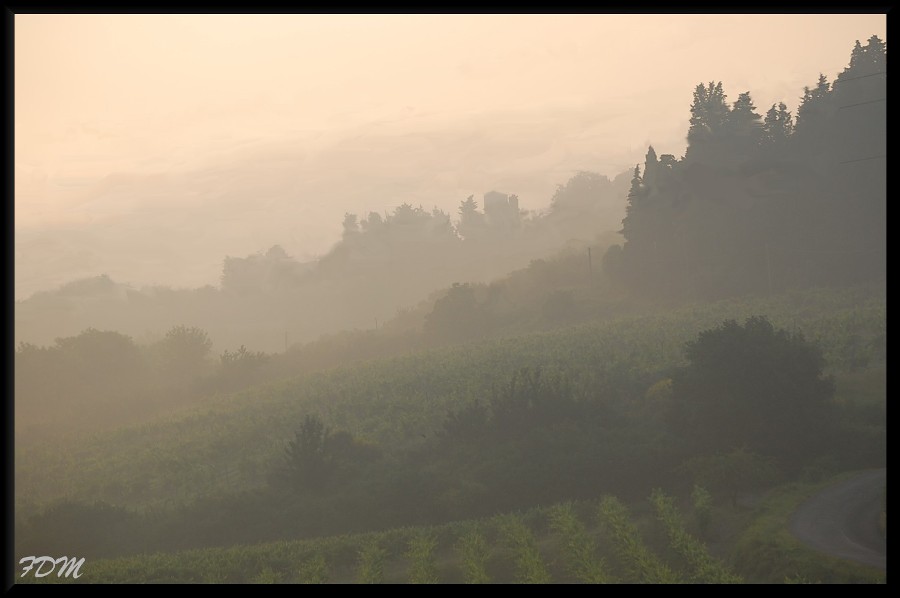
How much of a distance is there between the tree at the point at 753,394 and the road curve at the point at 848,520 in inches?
154

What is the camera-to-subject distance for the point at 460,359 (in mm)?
65062

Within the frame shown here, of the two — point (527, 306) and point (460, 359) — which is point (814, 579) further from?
point (527, 306)

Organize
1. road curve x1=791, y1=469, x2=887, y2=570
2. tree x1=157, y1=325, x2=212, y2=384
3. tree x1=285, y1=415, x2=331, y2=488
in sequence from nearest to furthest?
road curve x1=791, y1=469, x2=887, y2=570 → tree x1=285, y1=415, x2=331, y2=488 → tree x1=157, y1=325, x2=212, y2=384

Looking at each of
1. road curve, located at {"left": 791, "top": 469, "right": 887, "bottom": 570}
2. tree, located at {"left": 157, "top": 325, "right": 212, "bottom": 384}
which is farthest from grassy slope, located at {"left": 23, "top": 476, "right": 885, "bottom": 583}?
tree, located at {"left": 157, "top": 325, "right": 212, "bottom": 384}

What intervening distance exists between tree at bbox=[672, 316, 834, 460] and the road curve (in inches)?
154

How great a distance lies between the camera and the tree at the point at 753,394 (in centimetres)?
3642

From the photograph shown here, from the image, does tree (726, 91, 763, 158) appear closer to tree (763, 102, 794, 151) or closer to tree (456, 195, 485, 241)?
tree (763, 102, 794, 151)

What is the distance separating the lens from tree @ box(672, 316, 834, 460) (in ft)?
119

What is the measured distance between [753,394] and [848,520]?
10.4 metres

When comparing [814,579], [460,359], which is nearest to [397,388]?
[460,359]

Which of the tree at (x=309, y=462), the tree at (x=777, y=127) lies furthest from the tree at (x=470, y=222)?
the tree at (x=309, y=462)

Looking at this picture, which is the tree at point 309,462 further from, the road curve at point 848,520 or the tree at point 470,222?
the tree at point 470,222

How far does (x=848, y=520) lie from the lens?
2769 cm
